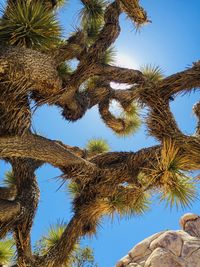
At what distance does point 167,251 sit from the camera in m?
10.3

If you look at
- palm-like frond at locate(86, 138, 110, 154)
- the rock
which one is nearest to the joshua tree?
palm-like frond at locate(86, 138, 110, 154)

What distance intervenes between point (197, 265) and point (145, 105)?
698 cm

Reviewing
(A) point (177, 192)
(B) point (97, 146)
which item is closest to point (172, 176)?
(A) point (177, 192)

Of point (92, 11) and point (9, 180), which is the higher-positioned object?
point (92, 11)

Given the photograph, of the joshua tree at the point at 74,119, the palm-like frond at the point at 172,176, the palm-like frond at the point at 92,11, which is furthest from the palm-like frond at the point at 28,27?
the palm-like frond at the point at 92,11

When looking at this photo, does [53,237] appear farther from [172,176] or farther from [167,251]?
[167,251]

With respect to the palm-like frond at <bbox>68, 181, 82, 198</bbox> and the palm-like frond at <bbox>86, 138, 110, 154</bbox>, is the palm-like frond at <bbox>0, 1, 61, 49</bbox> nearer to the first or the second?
the palm-like frond at <bbox>68, 181, 82, 198</bbox>

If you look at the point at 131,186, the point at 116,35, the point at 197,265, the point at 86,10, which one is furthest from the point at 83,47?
the point at 197,265

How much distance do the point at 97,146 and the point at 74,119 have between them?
5.11 feet

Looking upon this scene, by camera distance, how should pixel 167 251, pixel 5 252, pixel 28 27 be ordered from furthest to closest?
pixel 167 251
pixel 5 252
pixel 28 27

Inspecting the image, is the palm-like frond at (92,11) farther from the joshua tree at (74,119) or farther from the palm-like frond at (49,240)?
the palm-like frond at (49,240)

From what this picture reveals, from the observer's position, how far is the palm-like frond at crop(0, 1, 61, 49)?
3604 millimetres

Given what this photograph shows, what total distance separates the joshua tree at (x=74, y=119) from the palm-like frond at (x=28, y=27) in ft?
0.03

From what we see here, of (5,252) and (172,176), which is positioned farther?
(5,252)
